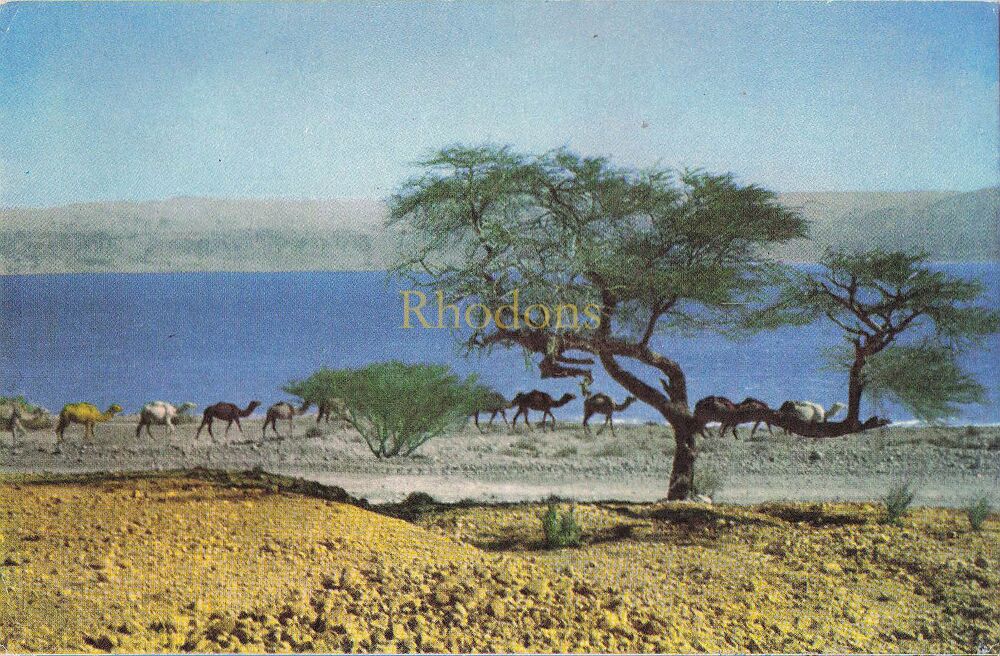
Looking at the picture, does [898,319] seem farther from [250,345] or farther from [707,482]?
[250,345]

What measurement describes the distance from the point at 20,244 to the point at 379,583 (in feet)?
11.2

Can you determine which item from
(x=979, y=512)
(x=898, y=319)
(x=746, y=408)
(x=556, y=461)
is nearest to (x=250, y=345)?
(x=556, y=461)

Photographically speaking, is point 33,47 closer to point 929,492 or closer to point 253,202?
point 253,202

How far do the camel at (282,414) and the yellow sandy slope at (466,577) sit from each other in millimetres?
558

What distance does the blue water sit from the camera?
738cm

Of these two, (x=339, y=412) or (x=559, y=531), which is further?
(x=339, y=412)

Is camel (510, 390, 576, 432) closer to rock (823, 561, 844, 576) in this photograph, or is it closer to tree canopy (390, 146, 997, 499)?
tree canopy (390, 146, 997, 499)

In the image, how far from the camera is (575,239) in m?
7.31

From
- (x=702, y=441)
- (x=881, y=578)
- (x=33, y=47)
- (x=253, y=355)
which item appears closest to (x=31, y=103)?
(x=33, y=47)

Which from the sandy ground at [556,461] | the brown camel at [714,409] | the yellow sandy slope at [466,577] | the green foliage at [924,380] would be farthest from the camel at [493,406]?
the green foliage at [924,380]

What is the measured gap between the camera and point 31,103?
7.21 metres

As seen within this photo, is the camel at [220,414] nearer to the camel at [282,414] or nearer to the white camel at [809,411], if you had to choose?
the camel at [282,414]

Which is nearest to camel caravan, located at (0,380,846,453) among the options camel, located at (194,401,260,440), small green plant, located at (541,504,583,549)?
camel, located at (194,401,260,440)

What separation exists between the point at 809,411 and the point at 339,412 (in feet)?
11.0
